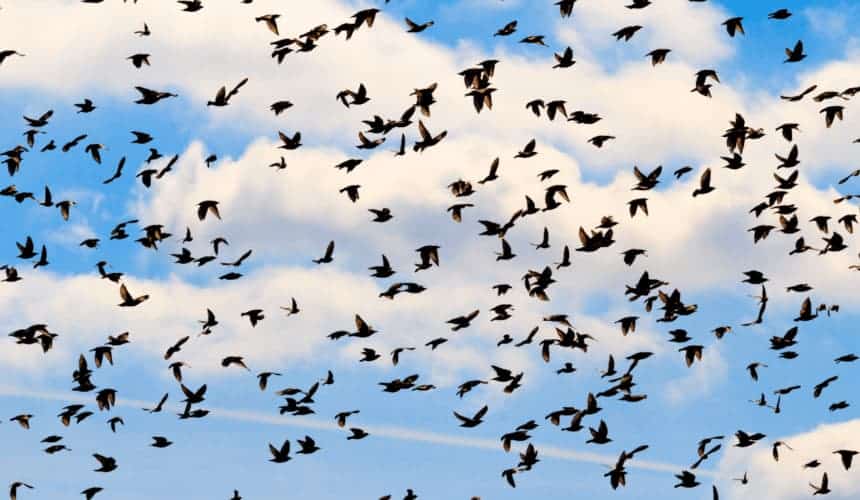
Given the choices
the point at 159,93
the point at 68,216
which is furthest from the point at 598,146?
the point at 68,216

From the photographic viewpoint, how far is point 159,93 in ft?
200

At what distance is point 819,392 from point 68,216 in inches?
1310

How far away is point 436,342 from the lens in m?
63.4

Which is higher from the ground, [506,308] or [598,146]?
[598,146]

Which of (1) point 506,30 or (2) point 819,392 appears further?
(2) point 819,392

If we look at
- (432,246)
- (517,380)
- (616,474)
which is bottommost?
(616,474)

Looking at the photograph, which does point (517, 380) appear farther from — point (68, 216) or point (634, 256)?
point (68, 216)

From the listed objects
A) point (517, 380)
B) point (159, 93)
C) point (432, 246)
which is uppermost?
point (159, 93)

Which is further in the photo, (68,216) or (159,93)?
(68,216)

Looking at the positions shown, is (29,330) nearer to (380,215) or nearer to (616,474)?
(380,215)

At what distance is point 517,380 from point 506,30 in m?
15.2

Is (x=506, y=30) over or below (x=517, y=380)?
over

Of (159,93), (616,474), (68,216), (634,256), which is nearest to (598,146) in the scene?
(634,256)

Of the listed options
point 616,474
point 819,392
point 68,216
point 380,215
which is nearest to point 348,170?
point 380,215
